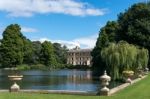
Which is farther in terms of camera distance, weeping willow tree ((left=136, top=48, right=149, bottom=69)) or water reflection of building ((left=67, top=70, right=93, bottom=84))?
weeping willow tree ((left=136, top=48, right=149, bottom=69))

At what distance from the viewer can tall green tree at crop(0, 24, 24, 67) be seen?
306ft

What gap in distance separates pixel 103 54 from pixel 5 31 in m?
57.8

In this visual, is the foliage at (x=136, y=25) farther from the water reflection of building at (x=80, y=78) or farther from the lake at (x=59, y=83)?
the lake at (x=59, y=83)

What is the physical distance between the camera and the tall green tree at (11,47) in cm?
9331

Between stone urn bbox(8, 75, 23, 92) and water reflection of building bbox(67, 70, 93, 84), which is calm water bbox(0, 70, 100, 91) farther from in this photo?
stone urn bbox(8, 75, 23, 92)

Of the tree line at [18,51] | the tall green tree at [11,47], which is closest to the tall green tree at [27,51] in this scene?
the tree line at [18,51]

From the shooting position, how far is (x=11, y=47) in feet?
310

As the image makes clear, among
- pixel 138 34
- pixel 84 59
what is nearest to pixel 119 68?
pixel 138 34

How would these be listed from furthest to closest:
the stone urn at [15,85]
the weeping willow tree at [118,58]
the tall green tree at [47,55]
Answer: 1. the tall green tree at [47,55]
2. the weeping willow tree at [118,58]
3. the stone urn at [15,85]

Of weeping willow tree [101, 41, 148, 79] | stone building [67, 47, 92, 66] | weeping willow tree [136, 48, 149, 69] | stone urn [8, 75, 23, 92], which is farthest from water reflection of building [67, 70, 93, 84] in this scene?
stone building [67, 47, 92, 66]

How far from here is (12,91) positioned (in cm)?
2219

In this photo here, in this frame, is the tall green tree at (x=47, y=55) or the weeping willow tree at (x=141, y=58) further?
the tall green tree at (x=47, y=55)

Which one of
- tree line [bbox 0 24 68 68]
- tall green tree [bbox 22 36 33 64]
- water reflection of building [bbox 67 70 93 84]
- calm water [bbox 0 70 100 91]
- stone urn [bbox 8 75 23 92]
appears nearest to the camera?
stone urn [bbox 8 75 23 92]

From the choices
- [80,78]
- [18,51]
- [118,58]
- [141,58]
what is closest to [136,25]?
[141,58]
